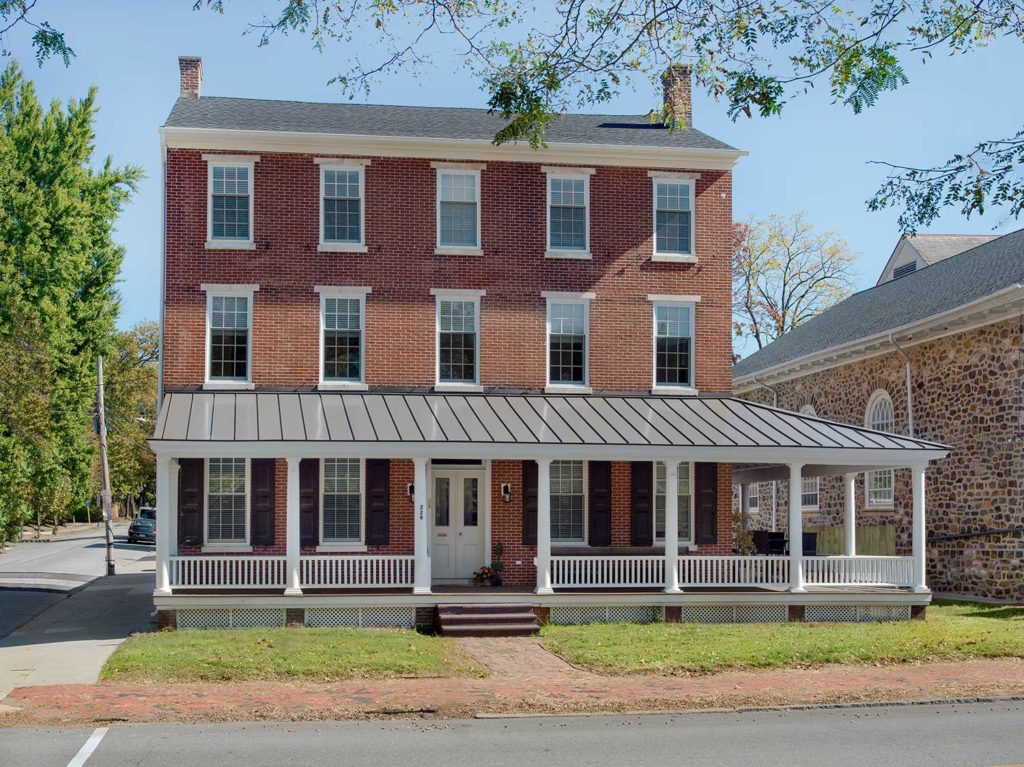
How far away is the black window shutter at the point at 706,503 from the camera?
2331 centimetres

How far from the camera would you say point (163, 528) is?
19.6 meters

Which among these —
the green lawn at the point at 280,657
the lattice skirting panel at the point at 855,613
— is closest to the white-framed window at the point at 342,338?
the green lawn at the point at 280,657

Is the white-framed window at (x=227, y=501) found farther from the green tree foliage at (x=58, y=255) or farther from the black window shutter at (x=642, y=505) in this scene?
the green tree foliage at (x=58, y=255)

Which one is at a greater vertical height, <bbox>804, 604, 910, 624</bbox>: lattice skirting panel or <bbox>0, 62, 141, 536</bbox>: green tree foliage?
<bbox>0, 62, 141, 536</bbox>: green tree foliage

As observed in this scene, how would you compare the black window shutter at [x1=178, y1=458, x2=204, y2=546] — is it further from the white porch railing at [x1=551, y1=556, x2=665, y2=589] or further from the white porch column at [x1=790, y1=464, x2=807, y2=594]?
the white porch column at [x1=790, y1=464, x2=807, y2=594]

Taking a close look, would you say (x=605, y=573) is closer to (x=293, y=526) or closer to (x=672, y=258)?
(x=293, y=526)

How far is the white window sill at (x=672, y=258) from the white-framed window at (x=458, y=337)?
11.7ft

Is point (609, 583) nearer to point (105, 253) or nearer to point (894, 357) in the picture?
point (894, 357)

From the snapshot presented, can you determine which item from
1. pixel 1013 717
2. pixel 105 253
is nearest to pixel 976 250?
pixel 1013 717

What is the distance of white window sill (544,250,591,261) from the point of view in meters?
23.5

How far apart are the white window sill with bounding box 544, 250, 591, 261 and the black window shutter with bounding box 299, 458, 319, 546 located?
6010 mm

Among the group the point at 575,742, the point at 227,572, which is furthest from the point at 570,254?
the point at 575,742

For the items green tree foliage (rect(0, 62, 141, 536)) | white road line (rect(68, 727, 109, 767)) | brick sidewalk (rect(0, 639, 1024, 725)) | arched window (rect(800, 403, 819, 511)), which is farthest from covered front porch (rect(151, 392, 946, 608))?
green tree foliage (rect(0, 62, 141, 536))

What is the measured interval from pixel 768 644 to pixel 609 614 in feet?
12.2
